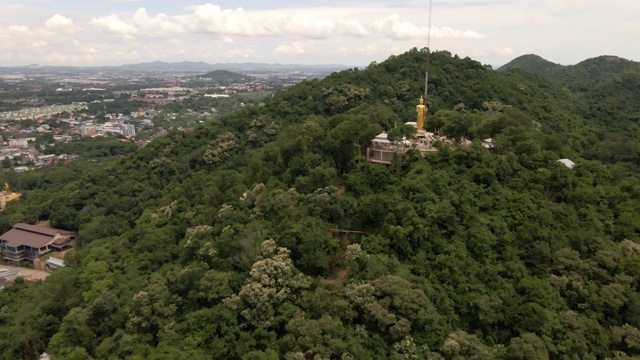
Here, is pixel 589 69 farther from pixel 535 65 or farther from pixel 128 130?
pixel 128 130

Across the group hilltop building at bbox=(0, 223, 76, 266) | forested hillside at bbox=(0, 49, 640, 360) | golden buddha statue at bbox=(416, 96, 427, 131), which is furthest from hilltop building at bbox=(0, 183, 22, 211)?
golden buddha statue at bbox=(416, 96, 427, 131)

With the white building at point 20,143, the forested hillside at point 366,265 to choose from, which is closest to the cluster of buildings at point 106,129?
the white building at point 20,143

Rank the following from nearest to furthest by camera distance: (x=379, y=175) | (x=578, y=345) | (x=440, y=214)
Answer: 1. (x=578, y=345)
2. (x=440, y=214)
3. (x=379, y=175)

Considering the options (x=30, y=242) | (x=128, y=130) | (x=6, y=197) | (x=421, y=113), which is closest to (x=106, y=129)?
(x=128, y=130)

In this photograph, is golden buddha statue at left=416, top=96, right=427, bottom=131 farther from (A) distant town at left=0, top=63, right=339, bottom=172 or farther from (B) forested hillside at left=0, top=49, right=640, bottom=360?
(A) distant town at left=0, top=63, right=339, bottom=172

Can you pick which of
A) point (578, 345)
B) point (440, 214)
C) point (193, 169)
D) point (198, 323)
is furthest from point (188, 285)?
point (193, 169)

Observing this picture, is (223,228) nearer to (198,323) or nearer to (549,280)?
(198,323)
